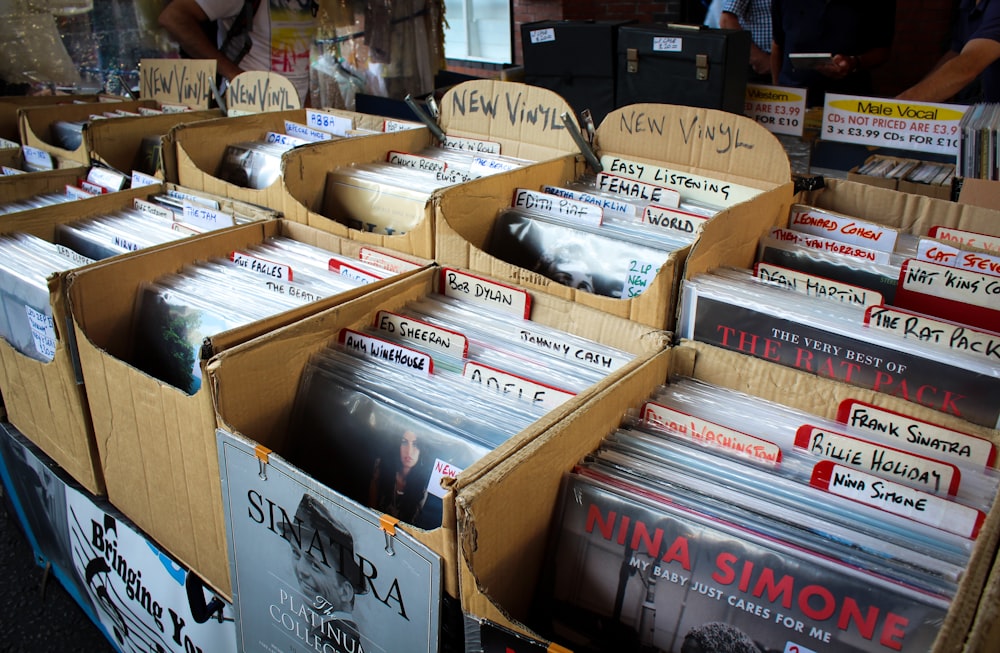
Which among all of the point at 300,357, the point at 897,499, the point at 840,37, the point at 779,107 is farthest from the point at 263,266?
the point at 840,37

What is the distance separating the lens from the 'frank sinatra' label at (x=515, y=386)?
2.70 ft

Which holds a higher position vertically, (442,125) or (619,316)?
(442,125)

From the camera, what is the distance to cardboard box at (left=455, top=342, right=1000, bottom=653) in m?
0.58

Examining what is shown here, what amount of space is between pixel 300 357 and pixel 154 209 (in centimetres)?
73

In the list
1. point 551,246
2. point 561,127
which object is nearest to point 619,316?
point 551,246

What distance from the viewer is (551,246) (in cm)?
118

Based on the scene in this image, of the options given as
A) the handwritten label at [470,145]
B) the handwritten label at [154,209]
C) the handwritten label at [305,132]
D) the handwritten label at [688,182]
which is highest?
the handwritten label at [305,132]

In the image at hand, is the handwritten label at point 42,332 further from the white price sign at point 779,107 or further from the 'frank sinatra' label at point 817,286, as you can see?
the white price sign at point 779,107

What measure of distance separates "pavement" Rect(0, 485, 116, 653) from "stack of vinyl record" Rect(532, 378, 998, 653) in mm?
1115

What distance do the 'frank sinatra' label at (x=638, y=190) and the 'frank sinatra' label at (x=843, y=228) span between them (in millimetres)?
202

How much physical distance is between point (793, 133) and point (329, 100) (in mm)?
2651

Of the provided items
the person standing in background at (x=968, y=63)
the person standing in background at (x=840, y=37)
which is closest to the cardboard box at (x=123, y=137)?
the person standing in background at (x=968, y=63)

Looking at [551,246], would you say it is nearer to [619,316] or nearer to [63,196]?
[619,316]

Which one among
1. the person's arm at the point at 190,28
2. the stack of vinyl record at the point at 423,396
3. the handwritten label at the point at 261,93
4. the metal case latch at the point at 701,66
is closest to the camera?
the stack of vinyl record at the point at 423,396
